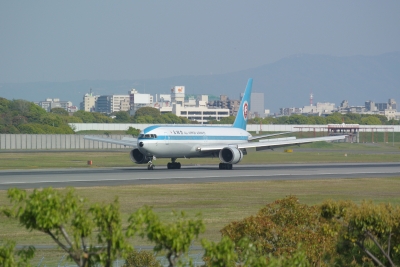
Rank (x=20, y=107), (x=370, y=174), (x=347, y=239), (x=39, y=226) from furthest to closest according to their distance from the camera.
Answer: (x=20, y=107), (x=370, y=174), (x=347, y=239), (x=39, y=226)

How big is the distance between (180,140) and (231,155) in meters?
4.40

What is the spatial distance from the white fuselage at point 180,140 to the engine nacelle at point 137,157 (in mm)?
1995

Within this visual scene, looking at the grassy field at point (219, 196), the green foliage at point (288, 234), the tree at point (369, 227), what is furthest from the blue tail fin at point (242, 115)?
the tree at point (369, 227)

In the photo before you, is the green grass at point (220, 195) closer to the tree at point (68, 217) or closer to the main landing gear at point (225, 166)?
the main landing gear at point (225, 166)

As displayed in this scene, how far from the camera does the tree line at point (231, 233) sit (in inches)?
357

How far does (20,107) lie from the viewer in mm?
178625

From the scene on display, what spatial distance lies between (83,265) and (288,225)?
7.46 meters

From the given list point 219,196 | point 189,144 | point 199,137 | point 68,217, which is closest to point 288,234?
point 68,217

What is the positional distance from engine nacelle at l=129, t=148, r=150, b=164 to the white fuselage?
200 cm

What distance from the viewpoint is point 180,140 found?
58.1 m

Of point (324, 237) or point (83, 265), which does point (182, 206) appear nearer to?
point (324, 237)

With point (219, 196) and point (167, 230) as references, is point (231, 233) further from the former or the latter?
point (219, 196)

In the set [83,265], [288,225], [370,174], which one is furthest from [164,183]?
[83,265]

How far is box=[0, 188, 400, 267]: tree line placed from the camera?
906 cm
